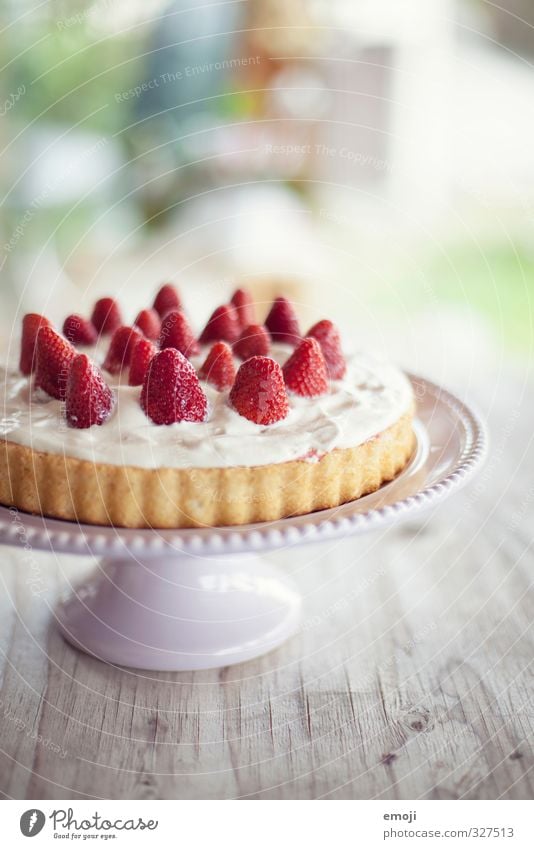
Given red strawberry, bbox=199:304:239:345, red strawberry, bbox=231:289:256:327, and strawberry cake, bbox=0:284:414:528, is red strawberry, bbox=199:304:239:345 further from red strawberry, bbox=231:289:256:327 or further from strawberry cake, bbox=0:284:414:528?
strawberry cake, bbox=0:284:414:528

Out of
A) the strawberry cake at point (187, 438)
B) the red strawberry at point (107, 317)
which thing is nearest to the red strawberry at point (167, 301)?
the red strawberry at point (107, 317)

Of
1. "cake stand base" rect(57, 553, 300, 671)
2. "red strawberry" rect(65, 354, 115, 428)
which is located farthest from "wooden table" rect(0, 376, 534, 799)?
"red strawberry" rect(65, 354, 115, 428)

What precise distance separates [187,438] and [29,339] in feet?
1.44

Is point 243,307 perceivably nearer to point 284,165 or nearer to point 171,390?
point 171,390

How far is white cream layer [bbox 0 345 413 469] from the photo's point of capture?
1.39 metres

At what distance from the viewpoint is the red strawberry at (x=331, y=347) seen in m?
1.71

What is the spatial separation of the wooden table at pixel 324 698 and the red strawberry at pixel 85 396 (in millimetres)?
445

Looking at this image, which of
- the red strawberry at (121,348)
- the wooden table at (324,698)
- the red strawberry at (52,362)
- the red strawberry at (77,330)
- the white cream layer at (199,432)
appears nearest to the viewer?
the wooden table at (324,698)

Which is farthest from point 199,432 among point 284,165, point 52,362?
point 284,165

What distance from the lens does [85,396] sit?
143 centimetres

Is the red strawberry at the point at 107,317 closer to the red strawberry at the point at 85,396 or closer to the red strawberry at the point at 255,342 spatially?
the red strawberry at the point at 255,342
